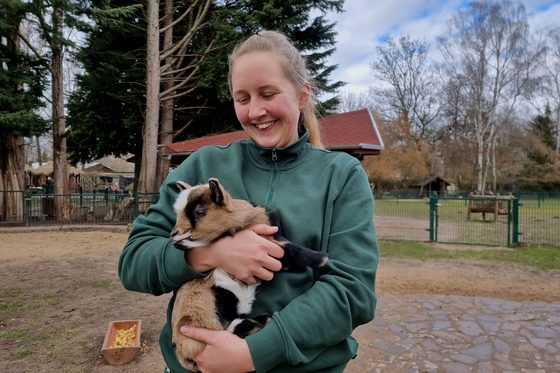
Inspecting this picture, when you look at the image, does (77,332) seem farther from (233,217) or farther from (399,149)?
(399,149)

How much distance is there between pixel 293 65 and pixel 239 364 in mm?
1213

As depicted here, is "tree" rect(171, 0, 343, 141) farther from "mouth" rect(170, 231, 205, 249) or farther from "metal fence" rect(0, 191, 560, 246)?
"mouth" rect(170, 231, 205, 249)

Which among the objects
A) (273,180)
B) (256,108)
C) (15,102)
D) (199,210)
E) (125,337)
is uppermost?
(15,102)

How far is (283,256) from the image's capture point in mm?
→ 1520

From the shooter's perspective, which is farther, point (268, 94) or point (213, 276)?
point (268, 94)

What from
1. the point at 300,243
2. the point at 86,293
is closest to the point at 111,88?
the point at 86,293

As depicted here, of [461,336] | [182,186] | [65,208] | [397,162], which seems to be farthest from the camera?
[397,162]

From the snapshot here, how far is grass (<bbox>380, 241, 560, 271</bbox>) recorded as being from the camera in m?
10.5

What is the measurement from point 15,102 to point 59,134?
8.29ft

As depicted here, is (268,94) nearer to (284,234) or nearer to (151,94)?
(284,234)

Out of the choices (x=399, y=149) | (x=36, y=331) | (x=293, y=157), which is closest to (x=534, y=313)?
(x=293, y=157)

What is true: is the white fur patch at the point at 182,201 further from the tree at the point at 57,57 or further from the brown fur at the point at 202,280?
the tree at the point at 57,57

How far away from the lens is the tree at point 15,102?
15.5 meters

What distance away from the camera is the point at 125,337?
5219 mm
